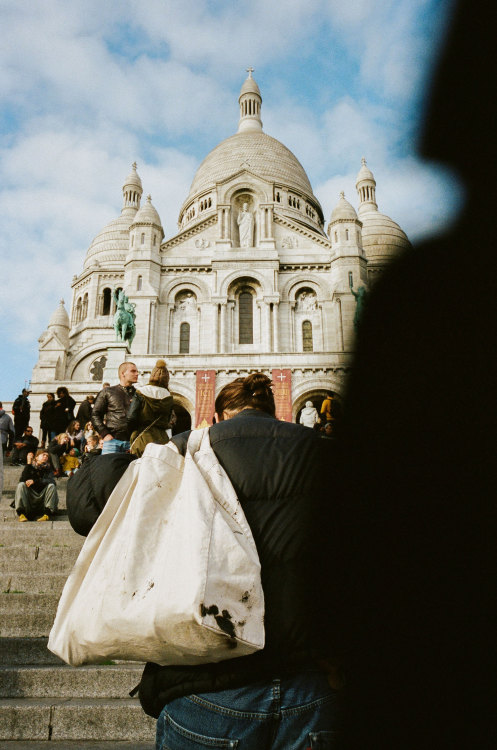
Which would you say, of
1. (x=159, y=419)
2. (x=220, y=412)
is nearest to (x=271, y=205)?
(x=159, y=419)

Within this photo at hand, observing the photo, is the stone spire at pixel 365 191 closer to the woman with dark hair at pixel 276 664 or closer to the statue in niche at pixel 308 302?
the statue in niche at pixel 308 302

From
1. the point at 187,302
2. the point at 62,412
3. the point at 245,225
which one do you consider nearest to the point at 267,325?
the point at 187,302

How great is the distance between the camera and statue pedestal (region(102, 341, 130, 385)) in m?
19.3

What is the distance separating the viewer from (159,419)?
6.35 m

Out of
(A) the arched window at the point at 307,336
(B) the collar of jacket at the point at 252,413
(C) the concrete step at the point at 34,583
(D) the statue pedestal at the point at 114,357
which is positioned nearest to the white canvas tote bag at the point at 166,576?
(B) the collar of jacket at the point at 252,413

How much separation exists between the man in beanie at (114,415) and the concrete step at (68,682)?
3169 mm

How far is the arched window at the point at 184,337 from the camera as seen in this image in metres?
25.5

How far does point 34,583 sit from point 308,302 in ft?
72.1

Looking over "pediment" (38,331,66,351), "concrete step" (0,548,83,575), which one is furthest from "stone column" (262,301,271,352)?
"concrete step" (0,548,83,575)

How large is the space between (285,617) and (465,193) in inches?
47.1

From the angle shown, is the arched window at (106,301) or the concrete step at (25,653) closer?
the concrete step at (25,653)

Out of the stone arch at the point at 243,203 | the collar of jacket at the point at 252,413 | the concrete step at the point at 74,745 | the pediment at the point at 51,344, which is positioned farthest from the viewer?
the pediment at the point at 51,344

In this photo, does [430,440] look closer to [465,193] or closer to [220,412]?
[465,193]

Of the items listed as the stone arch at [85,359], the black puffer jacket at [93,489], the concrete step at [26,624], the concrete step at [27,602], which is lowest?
the concrete step at [26,624]
